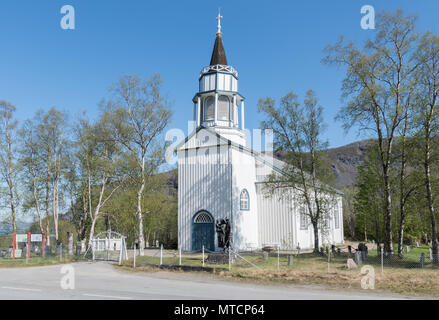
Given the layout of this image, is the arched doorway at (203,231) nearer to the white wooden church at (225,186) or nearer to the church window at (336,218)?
the white wooden church at (225,186)

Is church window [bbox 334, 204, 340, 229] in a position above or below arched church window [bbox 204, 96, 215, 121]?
below

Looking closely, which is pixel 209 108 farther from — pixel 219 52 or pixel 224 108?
pixel 219 52

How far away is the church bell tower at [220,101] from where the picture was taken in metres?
26.8

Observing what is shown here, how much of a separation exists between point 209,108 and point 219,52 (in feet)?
17.2

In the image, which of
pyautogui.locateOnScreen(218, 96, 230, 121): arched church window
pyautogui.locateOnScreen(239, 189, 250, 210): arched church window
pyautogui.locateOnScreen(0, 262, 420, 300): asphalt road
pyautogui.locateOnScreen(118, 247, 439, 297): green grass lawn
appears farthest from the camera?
pyautogui.locateOnScreen(218, 96, 230, 121): arched church window

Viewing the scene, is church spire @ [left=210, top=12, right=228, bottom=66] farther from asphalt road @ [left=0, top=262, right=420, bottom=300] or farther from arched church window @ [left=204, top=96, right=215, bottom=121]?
asphalt road @ [left=0, top=262, right=420, bottom=300]

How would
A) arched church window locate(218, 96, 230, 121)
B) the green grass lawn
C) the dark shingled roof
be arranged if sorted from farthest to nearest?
1. the dark shingled roof
2. arched church window locate(218, 96, 230, 121)
3. the green grass lawn

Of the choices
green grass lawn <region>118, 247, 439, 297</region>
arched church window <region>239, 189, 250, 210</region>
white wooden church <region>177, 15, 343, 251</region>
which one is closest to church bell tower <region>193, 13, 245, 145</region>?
white wooden church <region>177, 15, 343, 251</region>

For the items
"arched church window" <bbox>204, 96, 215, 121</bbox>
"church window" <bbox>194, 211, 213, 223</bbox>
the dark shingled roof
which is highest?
the dark shingled roof

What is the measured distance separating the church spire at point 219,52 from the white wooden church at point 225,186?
1.81 feet

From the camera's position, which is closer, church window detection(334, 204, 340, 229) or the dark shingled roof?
the dark shingled roof

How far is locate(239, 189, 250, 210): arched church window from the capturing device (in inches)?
1001

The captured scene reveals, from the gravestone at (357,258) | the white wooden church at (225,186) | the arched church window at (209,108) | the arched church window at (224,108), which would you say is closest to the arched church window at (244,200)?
the white wooden church at (225,186)

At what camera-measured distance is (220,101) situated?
2742 centimetres
